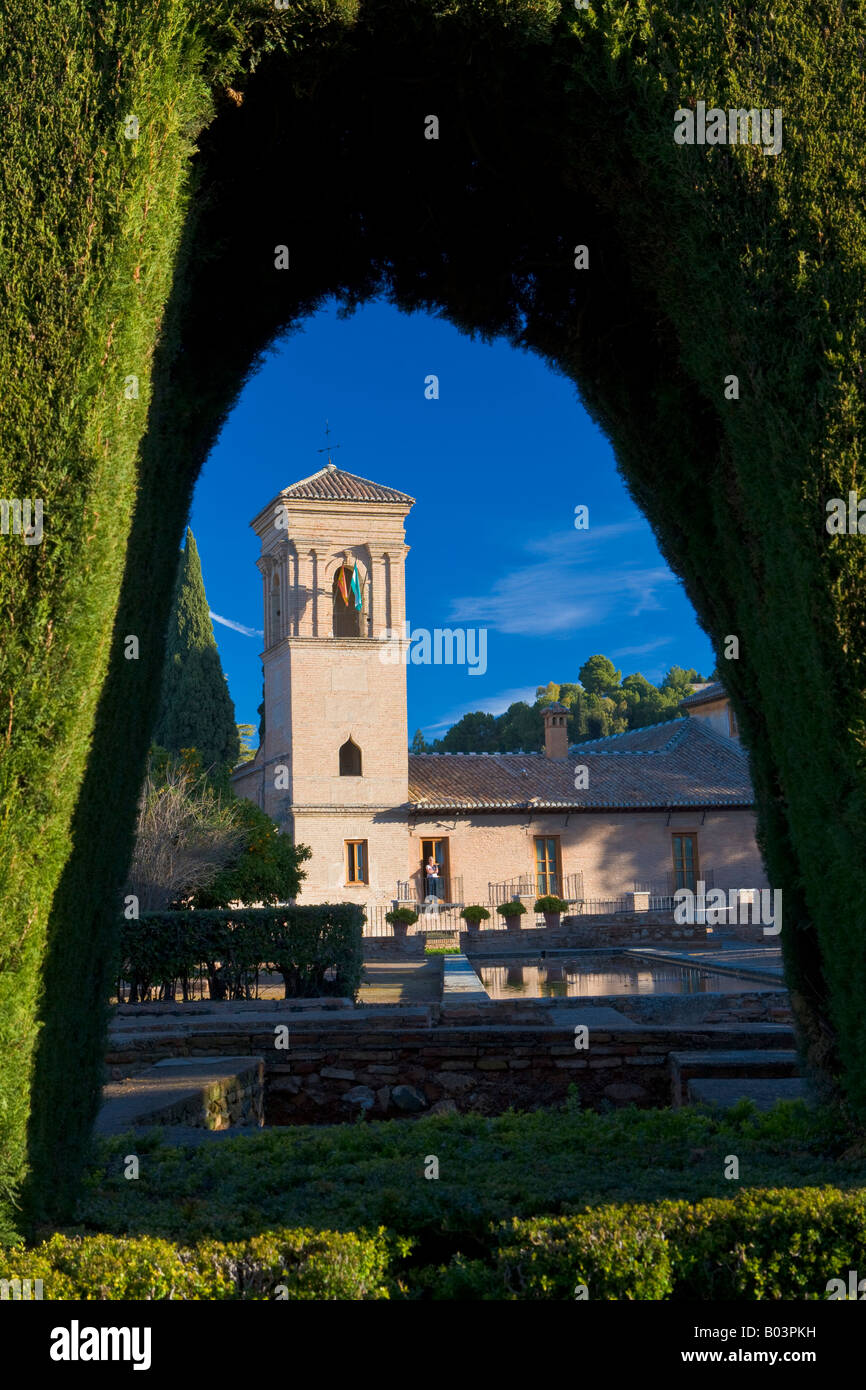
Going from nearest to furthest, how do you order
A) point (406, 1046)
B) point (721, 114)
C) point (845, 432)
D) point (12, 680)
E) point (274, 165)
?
point (12, 680), point (845, 432), point (721, 114), point (274, 165), point (406, 1046)

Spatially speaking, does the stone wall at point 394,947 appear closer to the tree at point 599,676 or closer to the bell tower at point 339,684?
the bell tower at point 339,684

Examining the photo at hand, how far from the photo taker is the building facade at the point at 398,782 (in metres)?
28.1

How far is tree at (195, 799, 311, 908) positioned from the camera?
13.5 meters

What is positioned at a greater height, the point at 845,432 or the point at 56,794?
the point at 845,432

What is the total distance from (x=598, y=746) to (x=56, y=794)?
33394 millimetres

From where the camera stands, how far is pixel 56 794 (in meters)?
3.20

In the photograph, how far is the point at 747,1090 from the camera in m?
5.05

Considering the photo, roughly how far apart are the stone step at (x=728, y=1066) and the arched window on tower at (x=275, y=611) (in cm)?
2547

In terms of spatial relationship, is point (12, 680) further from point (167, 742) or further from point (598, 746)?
point (598, 746)

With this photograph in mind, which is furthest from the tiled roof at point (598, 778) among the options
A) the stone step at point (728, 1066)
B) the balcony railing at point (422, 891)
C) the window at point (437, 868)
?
the stone step at point (728, 1066)

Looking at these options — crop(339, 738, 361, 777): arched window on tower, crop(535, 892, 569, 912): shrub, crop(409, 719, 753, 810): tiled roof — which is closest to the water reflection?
crop(535, 892, 569, 912): shrub

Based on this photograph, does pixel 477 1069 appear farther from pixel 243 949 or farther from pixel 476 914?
pixel 476 914

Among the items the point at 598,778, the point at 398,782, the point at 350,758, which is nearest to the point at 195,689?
the point at 350,758

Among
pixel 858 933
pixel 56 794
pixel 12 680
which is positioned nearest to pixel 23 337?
pixel 12 680
